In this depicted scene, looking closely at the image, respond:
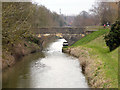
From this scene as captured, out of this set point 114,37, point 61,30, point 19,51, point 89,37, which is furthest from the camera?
point 61,30

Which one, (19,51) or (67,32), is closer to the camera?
(19,51)

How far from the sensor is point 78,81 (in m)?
21.7

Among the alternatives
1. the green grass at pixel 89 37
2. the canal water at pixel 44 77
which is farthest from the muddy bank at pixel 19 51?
the green grass at pixel 89 37

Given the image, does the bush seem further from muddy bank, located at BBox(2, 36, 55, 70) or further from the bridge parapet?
the bridge parapet

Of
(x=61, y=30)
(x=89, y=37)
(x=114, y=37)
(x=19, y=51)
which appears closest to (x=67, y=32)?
(x=61, y=30)

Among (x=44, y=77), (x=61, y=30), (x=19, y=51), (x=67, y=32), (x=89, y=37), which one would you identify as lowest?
(x=44, y=77)

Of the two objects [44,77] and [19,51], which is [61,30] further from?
[44,77]

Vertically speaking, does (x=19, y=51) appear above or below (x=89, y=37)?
below

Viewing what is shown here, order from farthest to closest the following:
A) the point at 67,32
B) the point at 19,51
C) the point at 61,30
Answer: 1. the point at 67,32
2. the point at 61,30
3. the point at 19,51

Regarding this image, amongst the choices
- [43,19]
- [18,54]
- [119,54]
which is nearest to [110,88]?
[119,54]

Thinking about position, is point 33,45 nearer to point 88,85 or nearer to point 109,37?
point 109,37

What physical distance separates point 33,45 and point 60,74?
937 inches

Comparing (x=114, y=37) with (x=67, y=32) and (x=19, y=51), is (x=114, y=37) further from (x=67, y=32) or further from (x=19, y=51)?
(x=67, y=32)

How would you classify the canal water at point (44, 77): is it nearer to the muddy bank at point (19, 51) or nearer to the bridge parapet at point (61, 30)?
the muddy bank at point (19, 51)
